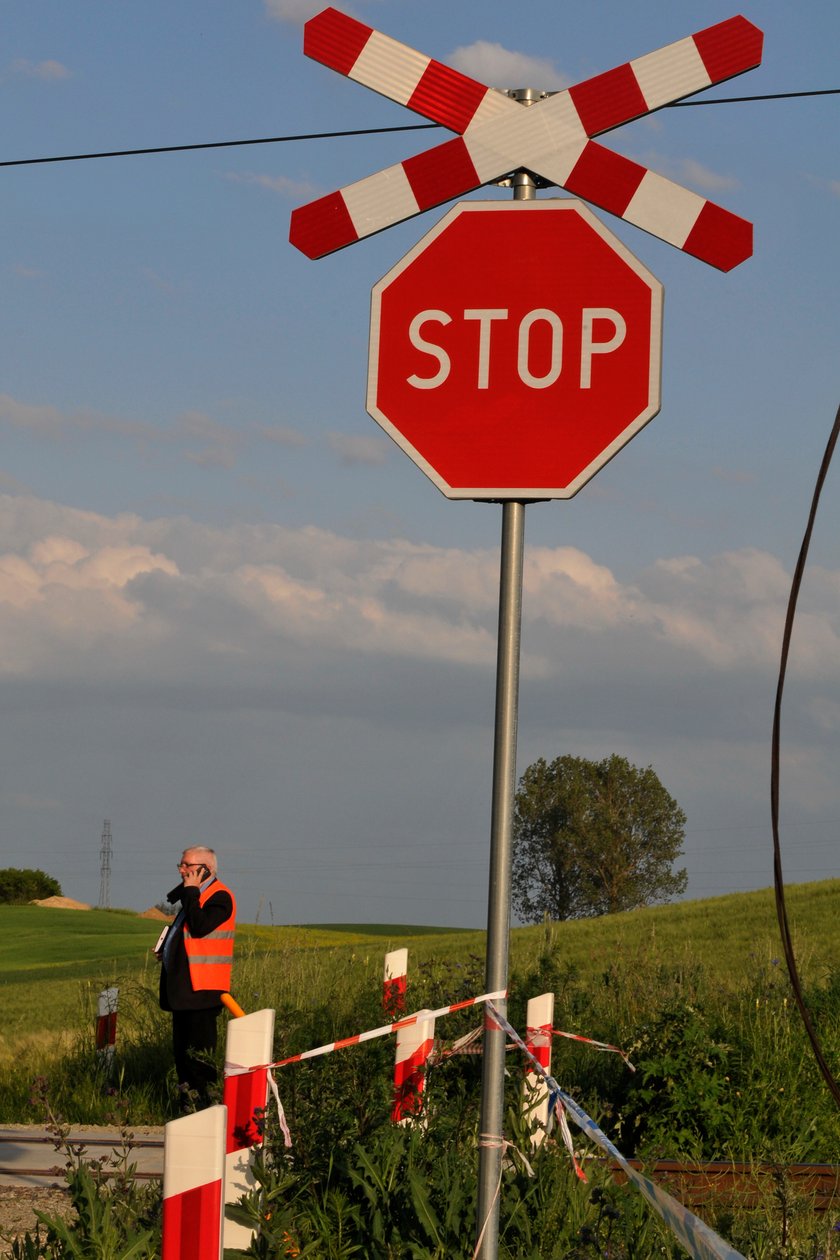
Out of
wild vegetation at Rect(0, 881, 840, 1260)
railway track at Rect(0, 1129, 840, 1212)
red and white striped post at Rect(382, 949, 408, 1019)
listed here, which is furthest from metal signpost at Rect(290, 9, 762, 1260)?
red and white striped post at Rect(382, 949, 408, 1019)

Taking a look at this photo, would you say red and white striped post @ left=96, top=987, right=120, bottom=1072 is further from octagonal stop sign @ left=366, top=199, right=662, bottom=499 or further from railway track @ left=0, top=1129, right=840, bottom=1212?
octagonal stop sign @ left=366, top=199, right=662, bottom=499

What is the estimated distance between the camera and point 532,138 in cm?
396

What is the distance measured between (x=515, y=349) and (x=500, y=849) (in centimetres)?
128

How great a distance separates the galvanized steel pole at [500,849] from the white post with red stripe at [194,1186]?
73 centimetres

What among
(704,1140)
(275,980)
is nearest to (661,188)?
(704,1140)

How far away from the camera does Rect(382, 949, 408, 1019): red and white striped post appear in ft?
30.3

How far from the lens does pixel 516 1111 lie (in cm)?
625

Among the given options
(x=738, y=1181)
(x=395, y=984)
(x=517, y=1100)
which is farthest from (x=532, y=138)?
(x=395, y=984)

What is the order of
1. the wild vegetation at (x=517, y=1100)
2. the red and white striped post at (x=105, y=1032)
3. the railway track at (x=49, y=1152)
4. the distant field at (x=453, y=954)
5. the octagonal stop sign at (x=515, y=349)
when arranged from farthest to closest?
Result: the distant field at (x=453, y=954)
the red and white striped post at (x=105, y=1032)
the railway track at (x=49, y=1152)
the wild vegetation at (x=517, y=1100)
the octagonal stop sign at (x=515, y=349)

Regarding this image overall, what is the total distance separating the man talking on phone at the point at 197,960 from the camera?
10.1 m

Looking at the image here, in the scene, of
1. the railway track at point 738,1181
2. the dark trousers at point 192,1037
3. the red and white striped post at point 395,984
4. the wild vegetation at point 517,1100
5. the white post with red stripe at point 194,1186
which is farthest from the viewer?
the dark trousers at point 192,1037

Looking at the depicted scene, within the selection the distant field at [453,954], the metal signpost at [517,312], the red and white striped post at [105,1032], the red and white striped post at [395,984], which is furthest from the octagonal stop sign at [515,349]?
the red and white striped post at [105,1032]

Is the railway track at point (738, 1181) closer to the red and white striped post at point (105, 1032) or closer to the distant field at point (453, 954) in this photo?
the distant field at point (453, 954)

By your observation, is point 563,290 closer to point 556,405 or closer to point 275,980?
point 556,405
